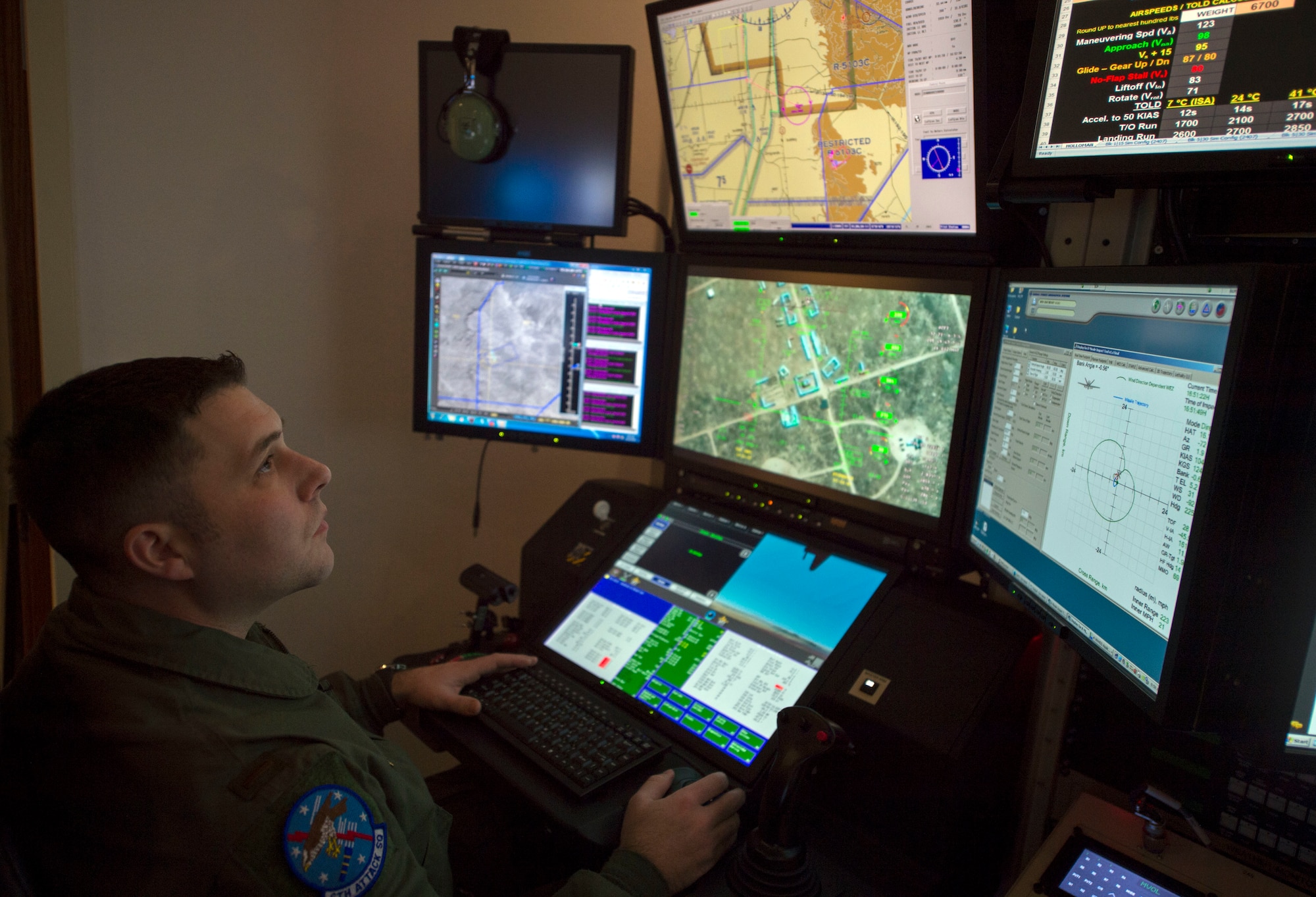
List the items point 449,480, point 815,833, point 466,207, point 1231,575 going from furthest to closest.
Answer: point 449,480
point 466,207
point 815,833
point 1231,575

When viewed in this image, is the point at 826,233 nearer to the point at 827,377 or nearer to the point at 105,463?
the point at 827,377

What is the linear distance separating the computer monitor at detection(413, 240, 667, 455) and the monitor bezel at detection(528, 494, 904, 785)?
0.26m

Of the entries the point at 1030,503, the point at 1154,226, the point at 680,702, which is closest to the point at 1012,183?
the point at 1154,226

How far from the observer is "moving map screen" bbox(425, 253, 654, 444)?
1.77 metres

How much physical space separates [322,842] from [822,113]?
1.27 metres

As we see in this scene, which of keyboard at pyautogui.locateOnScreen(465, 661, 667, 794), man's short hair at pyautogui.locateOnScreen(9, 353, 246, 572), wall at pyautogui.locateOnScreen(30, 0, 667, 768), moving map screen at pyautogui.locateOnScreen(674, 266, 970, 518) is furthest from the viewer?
wall at pyautogui.locateOnScreen(30, 0, 667, 768)

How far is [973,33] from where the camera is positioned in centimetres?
119

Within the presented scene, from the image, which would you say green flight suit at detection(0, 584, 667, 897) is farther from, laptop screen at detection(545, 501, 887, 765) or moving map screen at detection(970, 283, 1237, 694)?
moving map screen at detection(970, 283, 1237, 694)

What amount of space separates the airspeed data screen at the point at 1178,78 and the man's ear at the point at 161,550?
1.14 meters

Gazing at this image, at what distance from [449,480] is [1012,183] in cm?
187

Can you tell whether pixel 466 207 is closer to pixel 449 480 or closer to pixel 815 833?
pixel 449 480

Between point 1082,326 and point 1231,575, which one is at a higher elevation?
point 1082,326

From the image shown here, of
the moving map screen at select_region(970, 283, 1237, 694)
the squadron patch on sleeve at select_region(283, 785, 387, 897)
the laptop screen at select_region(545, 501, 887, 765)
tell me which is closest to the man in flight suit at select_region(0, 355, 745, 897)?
the squadron patch on sleeve at select_region(283, 785, 387, 897)

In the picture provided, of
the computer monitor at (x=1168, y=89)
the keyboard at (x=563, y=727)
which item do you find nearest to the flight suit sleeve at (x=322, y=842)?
the keyboard at (x=563, y=727)
